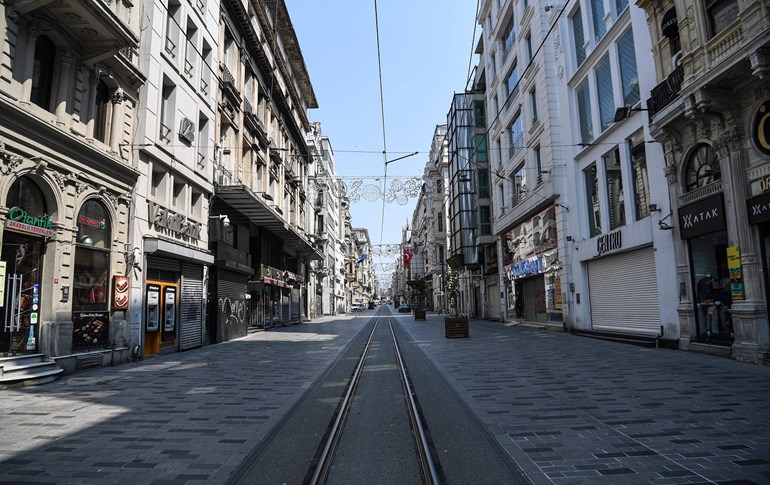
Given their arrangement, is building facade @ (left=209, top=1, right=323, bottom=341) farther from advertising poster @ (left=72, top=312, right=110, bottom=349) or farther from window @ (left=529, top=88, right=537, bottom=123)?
window @ (left=529, top=88, right=537, bottom=123)

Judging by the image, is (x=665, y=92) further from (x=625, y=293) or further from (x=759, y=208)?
(x=625, y=293)

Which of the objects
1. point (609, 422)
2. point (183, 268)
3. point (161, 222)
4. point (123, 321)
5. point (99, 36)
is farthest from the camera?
point (183, 268)

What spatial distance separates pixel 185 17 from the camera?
1717 cm

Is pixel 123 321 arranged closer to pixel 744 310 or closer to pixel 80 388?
pixel 80 388

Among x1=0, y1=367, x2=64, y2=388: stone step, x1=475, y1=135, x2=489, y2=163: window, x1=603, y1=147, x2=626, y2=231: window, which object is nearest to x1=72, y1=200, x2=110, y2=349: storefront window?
x1=0, y1=367, x2=64, y2=388: stone step

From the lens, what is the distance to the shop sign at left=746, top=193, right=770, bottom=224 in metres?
10.4

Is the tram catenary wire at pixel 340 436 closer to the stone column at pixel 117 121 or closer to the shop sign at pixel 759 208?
the shop sign at pixel 759 208

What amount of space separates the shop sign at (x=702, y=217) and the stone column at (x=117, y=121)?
51.8 feet

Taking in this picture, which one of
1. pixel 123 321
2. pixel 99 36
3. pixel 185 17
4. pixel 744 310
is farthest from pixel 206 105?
pixel 744 310

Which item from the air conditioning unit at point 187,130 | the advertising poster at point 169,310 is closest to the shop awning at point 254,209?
the air conditioning unit at point 187,130

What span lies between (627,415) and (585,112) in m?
17.6

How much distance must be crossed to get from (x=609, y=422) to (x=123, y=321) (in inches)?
482

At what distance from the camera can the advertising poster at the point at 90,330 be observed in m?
11.6

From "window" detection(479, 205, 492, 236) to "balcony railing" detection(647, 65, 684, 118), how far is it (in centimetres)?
2617
